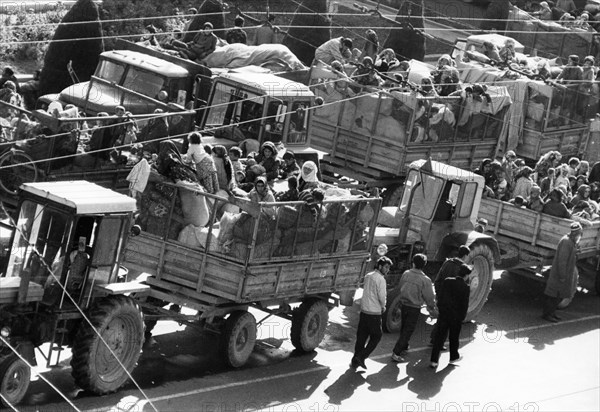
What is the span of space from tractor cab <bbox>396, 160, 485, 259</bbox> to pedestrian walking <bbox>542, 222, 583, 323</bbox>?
172 cm

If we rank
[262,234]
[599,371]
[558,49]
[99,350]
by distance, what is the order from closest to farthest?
[99,350] → [262,234] → [599,371] → [558,49]

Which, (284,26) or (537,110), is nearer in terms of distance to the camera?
(537,110)

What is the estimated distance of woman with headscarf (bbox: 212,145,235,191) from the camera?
19016 millimetres

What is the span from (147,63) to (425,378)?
9767 mm

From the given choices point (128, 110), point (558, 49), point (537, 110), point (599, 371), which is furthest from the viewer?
point (558, 49)

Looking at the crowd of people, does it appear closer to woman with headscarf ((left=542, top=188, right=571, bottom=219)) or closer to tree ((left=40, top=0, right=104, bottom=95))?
woman with headscarf ((left=542, top=188, right=571, bottom=219))

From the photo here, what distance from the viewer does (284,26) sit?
37.8m

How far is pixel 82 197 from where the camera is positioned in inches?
621

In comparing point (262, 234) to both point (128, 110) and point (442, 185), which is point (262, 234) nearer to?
point (442, 185)

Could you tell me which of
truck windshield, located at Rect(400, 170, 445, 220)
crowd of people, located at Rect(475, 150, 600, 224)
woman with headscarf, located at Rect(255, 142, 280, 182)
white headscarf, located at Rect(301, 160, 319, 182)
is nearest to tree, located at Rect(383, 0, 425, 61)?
crowd of people, located at Rect(475, 150, 600, 224)

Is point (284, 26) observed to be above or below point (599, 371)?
above

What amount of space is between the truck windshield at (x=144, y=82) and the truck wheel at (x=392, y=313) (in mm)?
7457

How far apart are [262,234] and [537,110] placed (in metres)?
13.6

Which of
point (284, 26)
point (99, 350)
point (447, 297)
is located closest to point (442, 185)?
point (447, 297)
